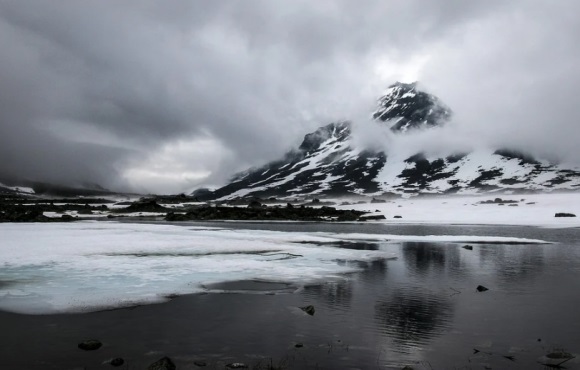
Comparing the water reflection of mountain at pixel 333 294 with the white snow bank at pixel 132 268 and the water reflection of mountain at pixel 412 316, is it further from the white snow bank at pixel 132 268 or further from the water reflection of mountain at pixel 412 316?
the white snow bank at pixel 132 268

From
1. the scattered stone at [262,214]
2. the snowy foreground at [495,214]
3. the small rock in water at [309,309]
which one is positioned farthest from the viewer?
the scattered stone at [262,214]

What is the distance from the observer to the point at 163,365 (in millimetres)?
9523

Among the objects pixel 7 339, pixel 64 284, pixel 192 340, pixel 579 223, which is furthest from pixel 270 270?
pixel 579 223

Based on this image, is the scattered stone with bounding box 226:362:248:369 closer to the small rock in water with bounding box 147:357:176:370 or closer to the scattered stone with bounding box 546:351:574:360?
the small rock in water with bounding box 147:357:176:370

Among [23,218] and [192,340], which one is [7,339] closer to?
[192,340]

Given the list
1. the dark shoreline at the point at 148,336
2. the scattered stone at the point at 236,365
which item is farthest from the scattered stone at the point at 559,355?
the scattered stone at the point at 236,365

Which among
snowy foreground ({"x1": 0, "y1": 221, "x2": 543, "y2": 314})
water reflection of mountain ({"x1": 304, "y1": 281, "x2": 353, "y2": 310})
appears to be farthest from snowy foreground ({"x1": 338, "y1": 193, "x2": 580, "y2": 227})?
water reflection of mountain ({"x1": 304, "y1": 281, "x2": 353, "y2": 310})

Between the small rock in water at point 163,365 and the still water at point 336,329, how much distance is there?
16.1 inches

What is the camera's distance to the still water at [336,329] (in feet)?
34.8

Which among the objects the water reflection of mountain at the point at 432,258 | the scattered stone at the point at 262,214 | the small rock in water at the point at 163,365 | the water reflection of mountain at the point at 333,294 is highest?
the scattered stone at the point at 262,214

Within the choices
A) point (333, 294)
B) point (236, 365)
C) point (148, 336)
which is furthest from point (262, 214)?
point (236, 365)

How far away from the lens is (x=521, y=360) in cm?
1063

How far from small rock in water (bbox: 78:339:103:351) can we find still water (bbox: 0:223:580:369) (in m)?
0.24

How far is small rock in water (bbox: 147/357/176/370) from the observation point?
9.46 m
